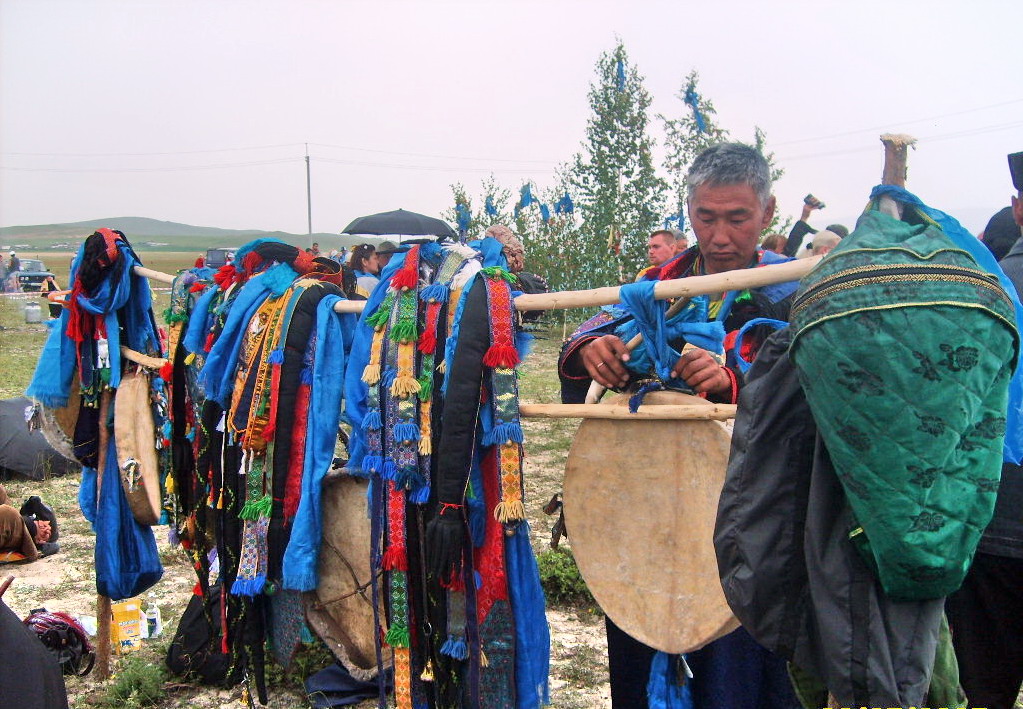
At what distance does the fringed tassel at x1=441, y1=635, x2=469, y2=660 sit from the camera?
246 centimetres

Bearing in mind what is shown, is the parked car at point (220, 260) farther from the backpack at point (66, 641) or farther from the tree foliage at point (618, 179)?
the tree foliage at point (618, 179)

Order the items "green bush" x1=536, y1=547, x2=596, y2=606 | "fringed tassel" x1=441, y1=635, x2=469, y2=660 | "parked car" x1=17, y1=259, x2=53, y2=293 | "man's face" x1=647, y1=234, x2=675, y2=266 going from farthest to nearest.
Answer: "parked car" x1=17, y1=259, x2=53, y2=293
"man's face" x1=647, y1=234, x2=675, y2=266
"green bush" x1=536, y1=547, x2=596, y2=606
"fringed tassel" x1=441, y1=635, x2=469, y2=660

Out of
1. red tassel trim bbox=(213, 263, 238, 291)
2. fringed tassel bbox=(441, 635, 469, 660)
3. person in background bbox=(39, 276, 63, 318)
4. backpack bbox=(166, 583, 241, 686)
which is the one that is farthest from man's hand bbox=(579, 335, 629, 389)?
person in background bbox=(39, 276, 63, 318)

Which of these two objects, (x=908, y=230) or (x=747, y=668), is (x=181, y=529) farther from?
(x=908, y=230)

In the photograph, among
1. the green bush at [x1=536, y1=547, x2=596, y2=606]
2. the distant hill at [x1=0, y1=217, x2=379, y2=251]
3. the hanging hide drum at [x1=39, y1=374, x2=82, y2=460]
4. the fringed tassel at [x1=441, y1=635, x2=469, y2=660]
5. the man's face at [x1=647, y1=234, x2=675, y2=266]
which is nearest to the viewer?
the fringed tassel at [x1=441, y1=635, x2=469, y2=660]

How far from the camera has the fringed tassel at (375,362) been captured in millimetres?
2598

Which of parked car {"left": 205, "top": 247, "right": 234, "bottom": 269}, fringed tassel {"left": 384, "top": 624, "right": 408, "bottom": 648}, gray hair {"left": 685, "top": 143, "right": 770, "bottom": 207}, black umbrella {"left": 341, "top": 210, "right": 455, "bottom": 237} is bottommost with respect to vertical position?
fringed tassel {"left": 384, "top": 624, "right": 408, "bottom": 648}

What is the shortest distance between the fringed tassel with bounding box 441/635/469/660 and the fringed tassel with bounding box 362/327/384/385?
84 centimetres

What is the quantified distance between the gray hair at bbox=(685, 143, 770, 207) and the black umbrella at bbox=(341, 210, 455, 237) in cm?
1029

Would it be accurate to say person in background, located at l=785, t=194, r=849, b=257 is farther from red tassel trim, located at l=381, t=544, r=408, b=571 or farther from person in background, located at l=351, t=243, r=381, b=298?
red tassel trim, located at l=381, t=544, r=408, b=571

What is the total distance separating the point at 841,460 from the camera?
124cm

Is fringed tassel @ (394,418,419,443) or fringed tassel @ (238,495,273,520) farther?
fringed tassel @ (238,495,273,520)

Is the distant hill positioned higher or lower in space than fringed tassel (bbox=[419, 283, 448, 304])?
higher

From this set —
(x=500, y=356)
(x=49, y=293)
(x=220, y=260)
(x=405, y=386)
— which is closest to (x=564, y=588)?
(x=405, y=386)
